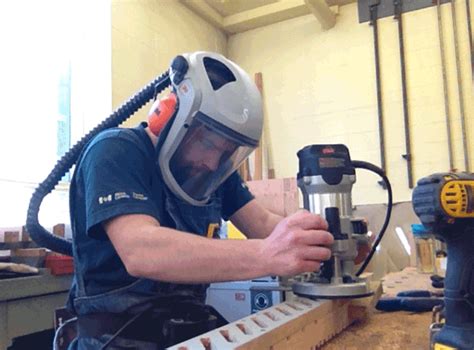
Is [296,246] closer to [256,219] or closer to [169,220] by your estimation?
[169,220]

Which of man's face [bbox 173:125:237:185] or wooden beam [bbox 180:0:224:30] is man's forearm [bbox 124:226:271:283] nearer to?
man's face [bbox 173:125:237:185]

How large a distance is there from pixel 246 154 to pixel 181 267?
1.38ft

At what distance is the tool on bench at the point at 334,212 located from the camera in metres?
1.04

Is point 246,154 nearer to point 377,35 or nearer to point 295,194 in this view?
point 295,194

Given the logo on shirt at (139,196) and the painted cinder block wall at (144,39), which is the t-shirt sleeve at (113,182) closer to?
the logo on shirt at (139,196)

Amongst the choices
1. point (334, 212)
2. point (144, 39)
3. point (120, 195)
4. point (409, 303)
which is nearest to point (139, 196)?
point (120, 195)

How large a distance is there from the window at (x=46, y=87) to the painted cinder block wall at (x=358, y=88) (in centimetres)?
162

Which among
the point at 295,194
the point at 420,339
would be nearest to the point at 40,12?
the point at 295,194

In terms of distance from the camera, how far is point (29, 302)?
187 cm

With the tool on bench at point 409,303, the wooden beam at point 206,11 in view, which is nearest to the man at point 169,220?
the tool on bench at point 409,303

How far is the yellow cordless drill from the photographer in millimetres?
783

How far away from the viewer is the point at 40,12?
269cm

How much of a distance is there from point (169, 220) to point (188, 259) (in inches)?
10.2

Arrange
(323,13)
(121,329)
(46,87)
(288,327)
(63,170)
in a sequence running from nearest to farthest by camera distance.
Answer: (288,327), (121,329), (63,170), (46,87), (323,13)
